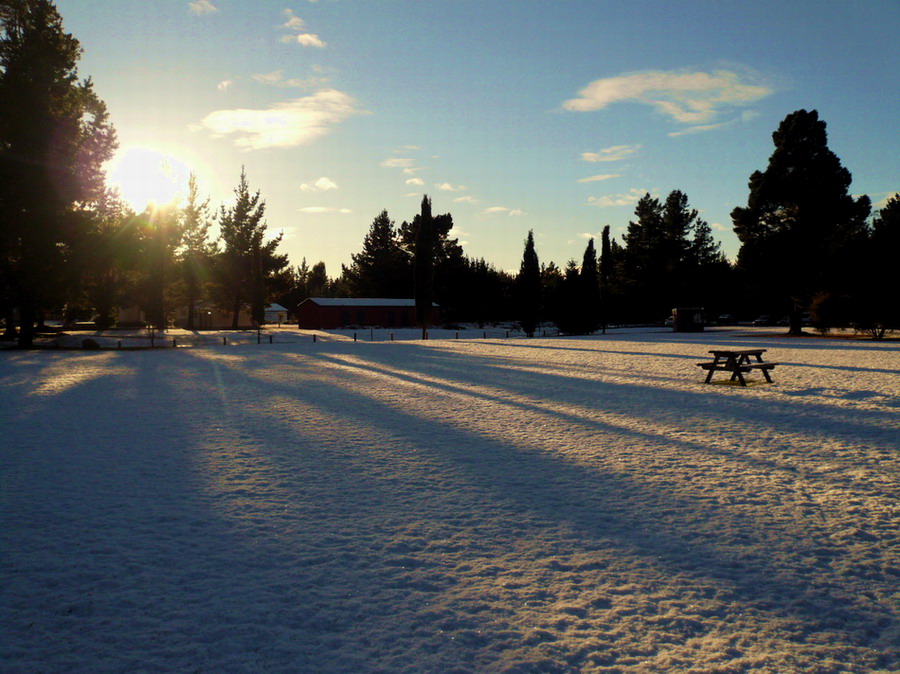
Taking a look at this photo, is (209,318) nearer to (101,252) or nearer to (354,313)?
(354,313)

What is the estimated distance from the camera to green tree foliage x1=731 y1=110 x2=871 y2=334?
153 ft

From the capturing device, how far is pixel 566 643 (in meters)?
3.97

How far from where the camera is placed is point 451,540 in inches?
227

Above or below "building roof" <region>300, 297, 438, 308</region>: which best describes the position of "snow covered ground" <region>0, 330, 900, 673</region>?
below

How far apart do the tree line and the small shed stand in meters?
5.80

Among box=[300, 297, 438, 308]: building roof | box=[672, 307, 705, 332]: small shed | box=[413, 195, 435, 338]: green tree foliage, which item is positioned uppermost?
box=[413, 195, 435, 338]: green tree foliage

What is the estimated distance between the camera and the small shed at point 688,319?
5844 cm

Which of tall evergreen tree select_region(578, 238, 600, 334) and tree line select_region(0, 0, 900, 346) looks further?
tall evergreen tree select_region(578, 238, 600, 334)

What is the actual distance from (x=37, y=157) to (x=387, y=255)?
61223 mm

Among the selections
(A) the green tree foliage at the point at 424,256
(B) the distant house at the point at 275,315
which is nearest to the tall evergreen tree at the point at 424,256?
(A) the green tree foliage at the point at 424,256

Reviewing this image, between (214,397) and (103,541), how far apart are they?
400 inches

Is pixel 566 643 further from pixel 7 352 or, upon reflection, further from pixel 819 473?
pixel 7 352

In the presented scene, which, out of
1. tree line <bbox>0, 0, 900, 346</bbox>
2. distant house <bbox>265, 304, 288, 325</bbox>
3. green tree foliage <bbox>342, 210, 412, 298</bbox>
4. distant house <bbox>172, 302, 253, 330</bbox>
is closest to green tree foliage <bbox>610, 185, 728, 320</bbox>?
tree line <bbox>0, 0, 900, 346</bbox>

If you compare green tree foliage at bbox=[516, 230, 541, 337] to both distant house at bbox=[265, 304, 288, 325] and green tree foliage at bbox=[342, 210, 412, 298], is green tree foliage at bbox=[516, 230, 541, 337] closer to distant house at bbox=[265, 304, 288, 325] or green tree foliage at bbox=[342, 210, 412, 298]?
green tree foliage at bbox=[342, 210, 412, 298]
